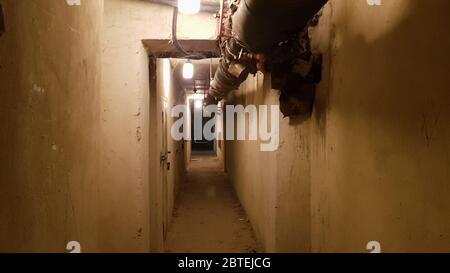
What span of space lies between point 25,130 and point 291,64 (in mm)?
2050

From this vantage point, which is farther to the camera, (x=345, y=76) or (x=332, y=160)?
(x=332, y=160)

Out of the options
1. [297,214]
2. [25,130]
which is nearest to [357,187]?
[297,214]

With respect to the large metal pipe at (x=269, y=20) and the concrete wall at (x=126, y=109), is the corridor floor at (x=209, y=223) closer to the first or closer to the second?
A: the concrete wall at (x=126, y=109)

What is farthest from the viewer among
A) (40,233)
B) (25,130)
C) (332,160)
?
(332,160)

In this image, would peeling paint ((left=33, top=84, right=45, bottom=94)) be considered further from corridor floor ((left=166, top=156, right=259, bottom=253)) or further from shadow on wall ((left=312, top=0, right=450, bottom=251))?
corridor floor ((left=166, top=156, right=259, bottom=253))

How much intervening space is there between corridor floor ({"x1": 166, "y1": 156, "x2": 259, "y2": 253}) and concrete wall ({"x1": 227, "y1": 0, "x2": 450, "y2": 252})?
7.86 ft

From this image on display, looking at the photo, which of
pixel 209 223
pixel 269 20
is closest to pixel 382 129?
pixel 269 20

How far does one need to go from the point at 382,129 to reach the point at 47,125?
5.03 ft

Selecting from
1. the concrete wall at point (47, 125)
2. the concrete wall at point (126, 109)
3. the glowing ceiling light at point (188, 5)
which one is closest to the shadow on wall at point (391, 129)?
the glowing ceiling light at point (188, 5)

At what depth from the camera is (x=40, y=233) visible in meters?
1.13

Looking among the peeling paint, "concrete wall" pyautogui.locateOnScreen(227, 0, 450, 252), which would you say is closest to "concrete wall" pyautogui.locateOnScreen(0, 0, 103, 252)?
the peeling paint

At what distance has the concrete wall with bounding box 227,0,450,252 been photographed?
1155mm

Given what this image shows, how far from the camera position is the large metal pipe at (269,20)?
1.49 meters

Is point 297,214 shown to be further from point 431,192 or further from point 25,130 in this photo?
point 25,130
